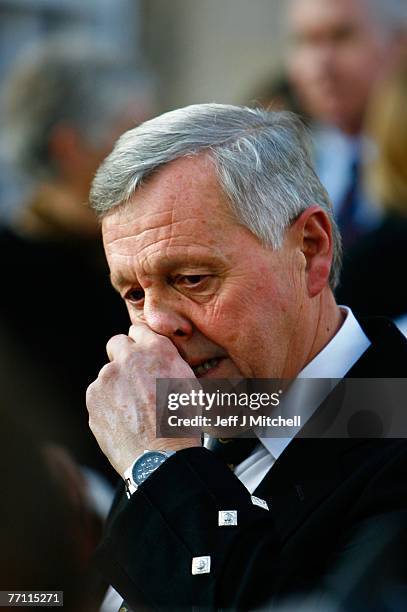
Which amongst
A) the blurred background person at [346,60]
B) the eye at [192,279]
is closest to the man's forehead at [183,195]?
the eye at [192,279]

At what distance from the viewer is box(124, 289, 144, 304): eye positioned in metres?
2.63

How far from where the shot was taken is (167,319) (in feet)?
8.39

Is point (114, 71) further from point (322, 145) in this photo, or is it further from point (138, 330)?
point (138, 330)

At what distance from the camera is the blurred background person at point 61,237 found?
365cm

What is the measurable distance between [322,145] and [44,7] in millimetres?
4099

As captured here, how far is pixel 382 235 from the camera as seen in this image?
4164mm

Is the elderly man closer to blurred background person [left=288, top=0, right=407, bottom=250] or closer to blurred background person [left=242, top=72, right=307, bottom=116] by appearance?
blurred background person [left=288, top=0, right=407, bottom=250]

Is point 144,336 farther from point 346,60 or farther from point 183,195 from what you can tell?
point 346,60

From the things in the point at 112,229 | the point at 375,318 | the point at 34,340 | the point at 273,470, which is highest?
the point at 112,229

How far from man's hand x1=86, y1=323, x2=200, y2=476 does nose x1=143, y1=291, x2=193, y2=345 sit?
22 millimetres

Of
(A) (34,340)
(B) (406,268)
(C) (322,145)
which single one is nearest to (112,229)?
(A) (34,340)

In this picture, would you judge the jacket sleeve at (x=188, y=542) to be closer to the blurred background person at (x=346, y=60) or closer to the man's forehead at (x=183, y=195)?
the man's forehead at (x=183, y=195)

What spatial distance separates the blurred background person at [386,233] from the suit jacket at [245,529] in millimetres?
1492

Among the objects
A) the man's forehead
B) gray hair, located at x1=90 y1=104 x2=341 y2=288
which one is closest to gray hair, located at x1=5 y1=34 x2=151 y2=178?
gray hair, located at x1=90 y1=104 x2=341 y2=288
